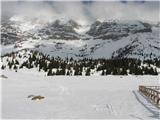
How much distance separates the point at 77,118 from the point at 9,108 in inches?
482

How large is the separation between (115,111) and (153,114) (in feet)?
15.5

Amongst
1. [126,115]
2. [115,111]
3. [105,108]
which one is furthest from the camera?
[105,108]

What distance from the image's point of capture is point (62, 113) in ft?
131

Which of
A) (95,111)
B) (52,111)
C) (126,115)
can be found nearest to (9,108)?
(52,111)

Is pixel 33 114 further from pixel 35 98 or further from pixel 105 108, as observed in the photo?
pixel 35 98

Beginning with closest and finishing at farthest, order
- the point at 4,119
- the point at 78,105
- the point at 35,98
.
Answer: the point at 4,119 → the point at 78,105 → the point at 35,98

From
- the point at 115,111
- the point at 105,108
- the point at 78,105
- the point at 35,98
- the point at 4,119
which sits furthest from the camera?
the point at 35,98

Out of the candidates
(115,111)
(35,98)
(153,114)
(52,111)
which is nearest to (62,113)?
(52,111)

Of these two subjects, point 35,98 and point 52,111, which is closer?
point 52,111

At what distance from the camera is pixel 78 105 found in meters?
48.3

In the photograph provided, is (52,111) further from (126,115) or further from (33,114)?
(126,115)

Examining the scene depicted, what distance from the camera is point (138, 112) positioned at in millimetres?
39938

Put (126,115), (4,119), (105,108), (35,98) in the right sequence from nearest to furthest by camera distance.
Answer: (4,119)
(126,115)
(105,108)
(35,98)

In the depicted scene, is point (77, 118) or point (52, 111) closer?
point (77, 118)
